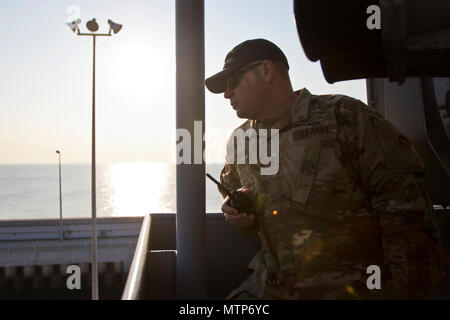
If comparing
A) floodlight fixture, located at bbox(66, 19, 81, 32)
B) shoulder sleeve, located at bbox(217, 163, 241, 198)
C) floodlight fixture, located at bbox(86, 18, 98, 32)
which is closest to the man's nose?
shoulder sleeve, located at bbox(217, 163, 241, 198)

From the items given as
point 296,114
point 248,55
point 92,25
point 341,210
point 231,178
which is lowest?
point 341,210

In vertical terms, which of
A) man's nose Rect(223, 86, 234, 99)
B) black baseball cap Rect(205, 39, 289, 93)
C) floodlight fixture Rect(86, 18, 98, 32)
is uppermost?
floodlight fixture Rect(86, 18, 98, 32)

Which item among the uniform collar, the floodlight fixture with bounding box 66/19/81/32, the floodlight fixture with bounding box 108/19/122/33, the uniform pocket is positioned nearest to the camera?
the uniform pocket

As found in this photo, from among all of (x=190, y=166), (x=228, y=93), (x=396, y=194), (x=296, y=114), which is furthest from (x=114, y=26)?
(x=396, y=194)

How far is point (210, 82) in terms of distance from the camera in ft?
Result: 8.90

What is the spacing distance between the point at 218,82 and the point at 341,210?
1121 millimetres

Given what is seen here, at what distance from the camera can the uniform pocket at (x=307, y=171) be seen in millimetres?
2291

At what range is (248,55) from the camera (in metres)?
2.56

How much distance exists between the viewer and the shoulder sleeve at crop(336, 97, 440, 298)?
76.3 inches

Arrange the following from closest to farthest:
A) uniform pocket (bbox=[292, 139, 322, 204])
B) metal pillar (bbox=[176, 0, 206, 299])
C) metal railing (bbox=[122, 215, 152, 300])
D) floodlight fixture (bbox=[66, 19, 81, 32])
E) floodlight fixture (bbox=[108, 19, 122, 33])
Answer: metal railing (bbox=[122, 215, 152, 300]) → uniform pocket (bbox=[292, 139, 322, 204]) → metal pillar (bbox=[176, 0, 206, 299]) → floodlight fixture (bbox=[66, 19, 81, 32]) → floodlight fixture (bbox=[108, 19, 122, 33])

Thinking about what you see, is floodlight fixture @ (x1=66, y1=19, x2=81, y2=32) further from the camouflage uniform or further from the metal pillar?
the camouflage uniform

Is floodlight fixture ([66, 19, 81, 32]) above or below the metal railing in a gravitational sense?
above

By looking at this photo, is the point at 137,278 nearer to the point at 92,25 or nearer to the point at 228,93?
the point at 228,93
